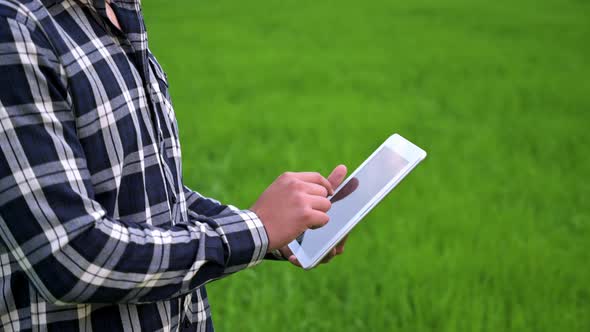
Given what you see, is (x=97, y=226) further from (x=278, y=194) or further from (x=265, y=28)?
(x=265, y=28)

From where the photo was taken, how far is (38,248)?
71 centimetres

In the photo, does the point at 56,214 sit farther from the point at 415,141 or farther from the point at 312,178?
the point at 415,141

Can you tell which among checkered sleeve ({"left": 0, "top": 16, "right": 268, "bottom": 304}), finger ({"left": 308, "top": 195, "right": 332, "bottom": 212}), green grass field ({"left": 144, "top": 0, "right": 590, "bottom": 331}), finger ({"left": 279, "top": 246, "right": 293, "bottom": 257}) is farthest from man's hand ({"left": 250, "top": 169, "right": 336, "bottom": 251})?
green grass field ({"left": 144, "top": 0, "right": 590, "bottom": 331})

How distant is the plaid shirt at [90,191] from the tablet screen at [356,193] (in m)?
0.24

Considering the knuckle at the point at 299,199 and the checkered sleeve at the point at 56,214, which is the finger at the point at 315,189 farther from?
the checkered sleeve at the point at 56,214

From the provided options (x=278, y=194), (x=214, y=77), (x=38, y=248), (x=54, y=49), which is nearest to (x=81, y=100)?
(x=54, y=49)

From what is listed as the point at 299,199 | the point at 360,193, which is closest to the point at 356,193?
the point at 360,193

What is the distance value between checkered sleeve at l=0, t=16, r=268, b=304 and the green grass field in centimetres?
148

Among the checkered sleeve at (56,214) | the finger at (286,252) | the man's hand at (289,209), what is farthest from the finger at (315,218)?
the finger at (286,252)

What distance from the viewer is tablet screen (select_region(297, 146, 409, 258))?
1.07 meters

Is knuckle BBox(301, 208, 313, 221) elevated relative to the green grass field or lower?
elevated

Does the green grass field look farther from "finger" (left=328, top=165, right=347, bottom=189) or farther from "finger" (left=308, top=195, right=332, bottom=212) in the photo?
"finger" (left=308, top=195, right=332, bottom=212)

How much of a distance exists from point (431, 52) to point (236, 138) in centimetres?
279

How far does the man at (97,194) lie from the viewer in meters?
0.70
